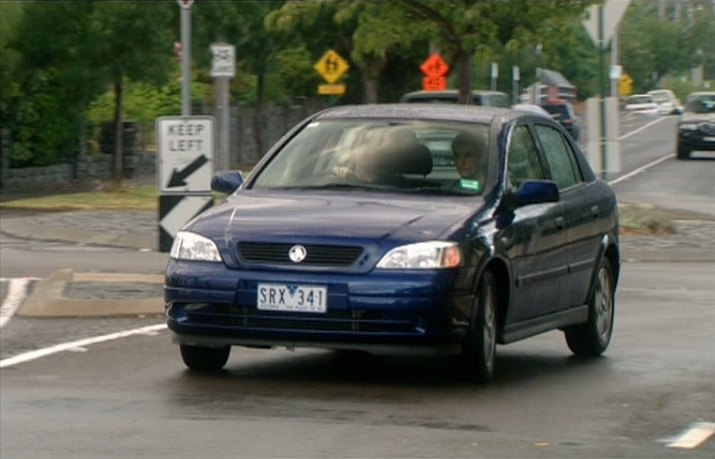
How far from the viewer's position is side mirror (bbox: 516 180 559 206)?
36.4ft

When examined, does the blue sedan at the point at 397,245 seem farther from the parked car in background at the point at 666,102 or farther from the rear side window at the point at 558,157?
the parked car in background at the point at 666,102

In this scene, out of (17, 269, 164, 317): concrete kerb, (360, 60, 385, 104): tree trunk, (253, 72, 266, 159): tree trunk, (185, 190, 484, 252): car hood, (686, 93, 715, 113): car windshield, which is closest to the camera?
(185, 190, 484, 252): car hood

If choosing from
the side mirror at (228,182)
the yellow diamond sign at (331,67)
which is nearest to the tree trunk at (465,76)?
the yellow diamond sign at (331,67)

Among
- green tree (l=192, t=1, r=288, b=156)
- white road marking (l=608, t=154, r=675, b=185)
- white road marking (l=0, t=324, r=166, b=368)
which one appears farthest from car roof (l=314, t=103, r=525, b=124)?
green tree (l=192, t=1, r=288, b=156)

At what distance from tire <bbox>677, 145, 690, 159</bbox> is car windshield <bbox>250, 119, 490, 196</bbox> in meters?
39.5

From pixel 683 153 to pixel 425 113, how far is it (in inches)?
1565

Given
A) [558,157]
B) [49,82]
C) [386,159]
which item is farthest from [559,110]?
[386,159]

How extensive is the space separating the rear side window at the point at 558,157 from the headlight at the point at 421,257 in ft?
6.90

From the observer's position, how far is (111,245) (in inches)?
920

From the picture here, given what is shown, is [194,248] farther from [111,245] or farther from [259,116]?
[259,116]

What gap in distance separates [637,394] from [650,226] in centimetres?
1480

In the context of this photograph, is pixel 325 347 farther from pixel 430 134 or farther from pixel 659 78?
pixel 659 78

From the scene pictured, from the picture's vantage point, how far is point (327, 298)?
33.2ft

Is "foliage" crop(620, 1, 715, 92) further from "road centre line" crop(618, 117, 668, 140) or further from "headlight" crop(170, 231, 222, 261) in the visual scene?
"headlight" crop(170, 231, 222, 261)
